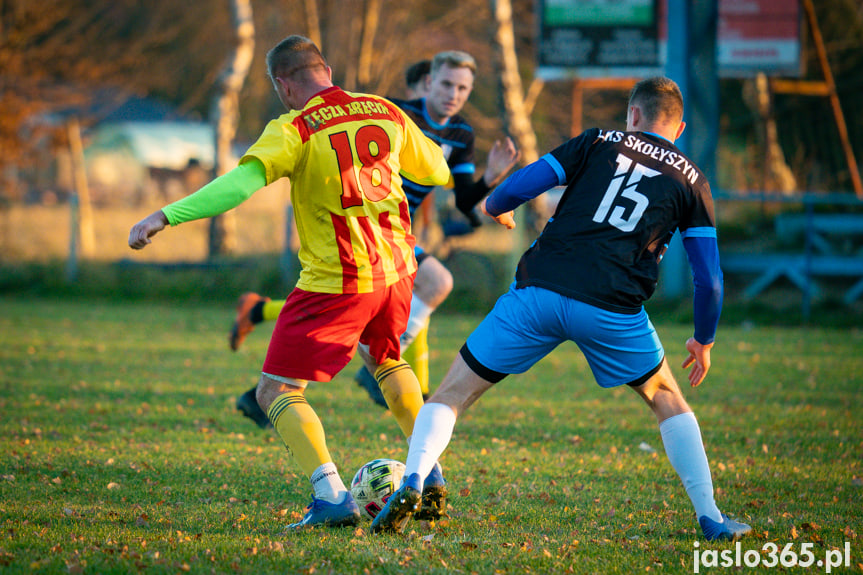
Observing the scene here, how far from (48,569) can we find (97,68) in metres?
23.0

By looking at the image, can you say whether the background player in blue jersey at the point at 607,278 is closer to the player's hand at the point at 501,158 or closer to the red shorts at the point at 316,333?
the red shorts at the point at 316,333

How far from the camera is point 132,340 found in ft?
35.3

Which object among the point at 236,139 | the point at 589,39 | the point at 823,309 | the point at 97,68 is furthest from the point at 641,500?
the point at 236,139

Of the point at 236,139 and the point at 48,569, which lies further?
the point at 236,139

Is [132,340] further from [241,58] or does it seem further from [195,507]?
[241,58]

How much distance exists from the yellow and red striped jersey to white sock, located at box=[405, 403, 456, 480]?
624 mm

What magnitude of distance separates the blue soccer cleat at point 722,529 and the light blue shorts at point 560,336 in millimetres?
673

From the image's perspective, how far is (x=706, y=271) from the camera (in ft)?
11.6

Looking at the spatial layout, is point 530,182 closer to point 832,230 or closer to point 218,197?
point 218,197

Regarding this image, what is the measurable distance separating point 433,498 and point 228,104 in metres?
15.6

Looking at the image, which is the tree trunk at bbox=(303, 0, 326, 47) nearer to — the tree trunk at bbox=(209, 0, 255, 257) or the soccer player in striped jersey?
the tree trunk at bbox=(209, 0, 255, 257)

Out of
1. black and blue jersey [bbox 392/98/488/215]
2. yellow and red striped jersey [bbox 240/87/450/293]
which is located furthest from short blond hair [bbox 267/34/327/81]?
black and blue jersey [bbox 392/98/488/215]

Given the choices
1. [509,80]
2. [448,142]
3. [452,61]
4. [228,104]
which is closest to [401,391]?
[448,142]

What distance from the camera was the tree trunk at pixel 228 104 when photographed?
685 inches
